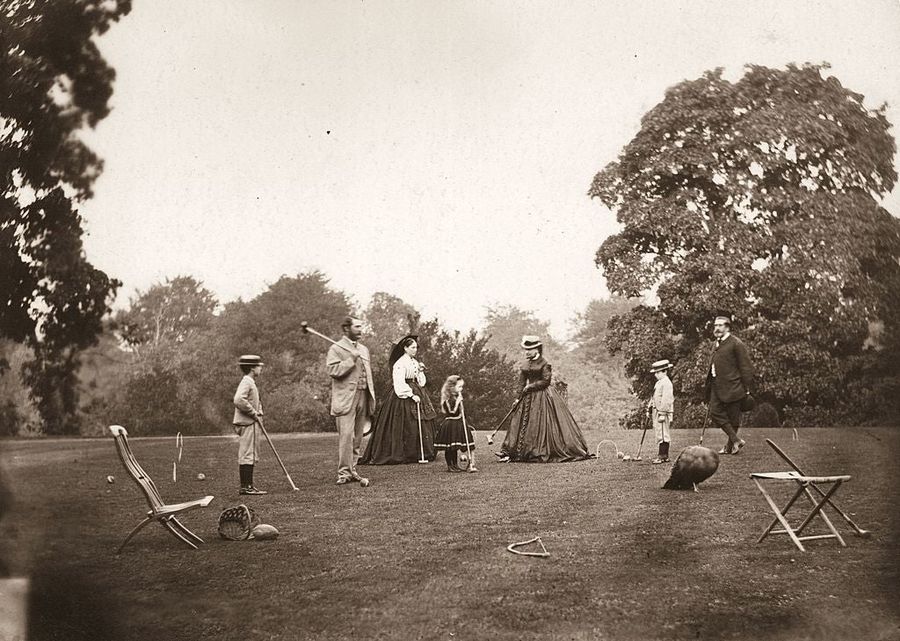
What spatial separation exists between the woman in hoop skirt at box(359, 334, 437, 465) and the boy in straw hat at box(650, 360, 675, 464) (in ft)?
3.92

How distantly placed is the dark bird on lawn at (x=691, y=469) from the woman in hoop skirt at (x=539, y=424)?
664 millimetres

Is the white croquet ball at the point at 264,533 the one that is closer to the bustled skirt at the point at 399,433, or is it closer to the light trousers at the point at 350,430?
the light trousers at the point at 350,430

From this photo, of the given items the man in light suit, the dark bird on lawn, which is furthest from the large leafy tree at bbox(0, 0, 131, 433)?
the dark bird on lawn

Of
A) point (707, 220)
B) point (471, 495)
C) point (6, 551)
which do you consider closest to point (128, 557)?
point (6, 551)

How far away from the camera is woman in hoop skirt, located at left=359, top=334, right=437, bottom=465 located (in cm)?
399

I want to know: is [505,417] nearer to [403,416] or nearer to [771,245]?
[403,416]

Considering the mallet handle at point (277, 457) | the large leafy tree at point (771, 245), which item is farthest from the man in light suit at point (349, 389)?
the large leafy tree at point (771, 245)

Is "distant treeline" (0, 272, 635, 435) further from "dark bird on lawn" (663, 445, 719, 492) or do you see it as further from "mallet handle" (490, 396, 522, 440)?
"dark bird on lawn" (663, 445, 719, 492)

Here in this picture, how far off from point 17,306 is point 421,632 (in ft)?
8.36

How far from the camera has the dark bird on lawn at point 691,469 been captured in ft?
12.0

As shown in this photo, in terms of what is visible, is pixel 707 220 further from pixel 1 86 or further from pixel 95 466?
pixel 1 86

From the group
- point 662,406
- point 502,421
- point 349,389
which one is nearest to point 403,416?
point 502,421

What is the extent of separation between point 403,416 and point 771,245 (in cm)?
233

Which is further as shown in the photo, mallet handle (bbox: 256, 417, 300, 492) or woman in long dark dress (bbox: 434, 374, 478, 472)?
woman in long dark dress (bbox: 434, 374, 478, 472)
